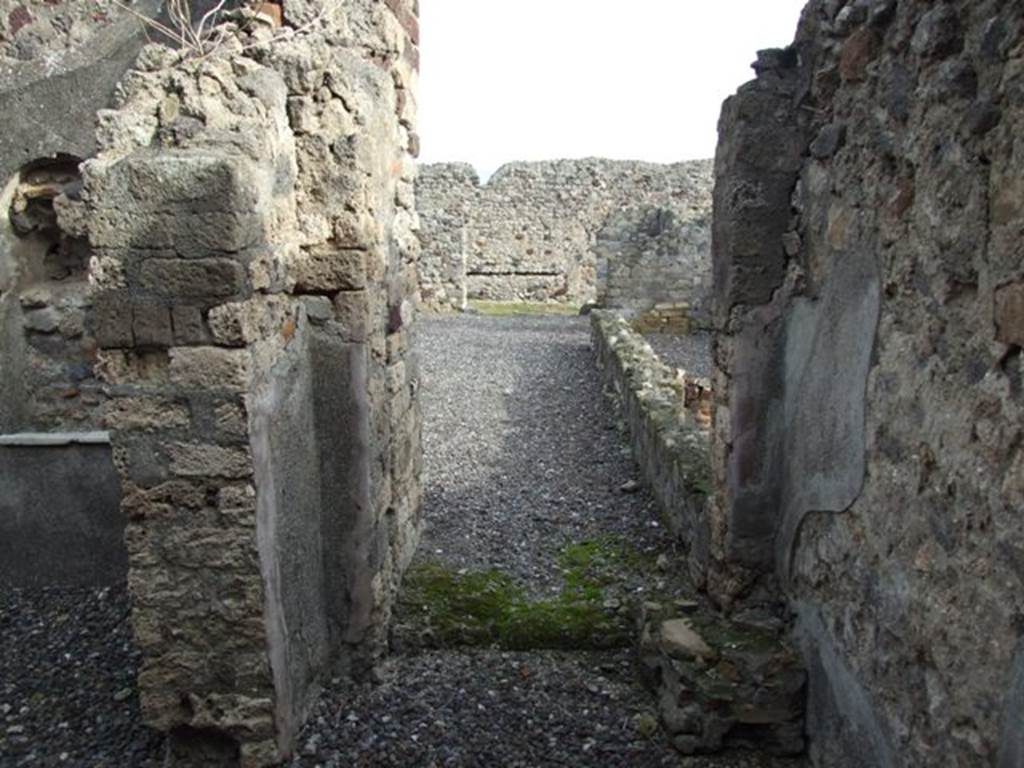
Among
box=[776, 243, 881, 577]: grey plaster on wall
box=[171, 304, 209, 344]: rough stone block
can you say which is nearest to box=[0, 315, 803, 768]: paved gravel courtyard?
box=[776, 243, 881, 577]: grey plaster on wall

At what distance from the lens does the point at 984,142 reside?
188 cm

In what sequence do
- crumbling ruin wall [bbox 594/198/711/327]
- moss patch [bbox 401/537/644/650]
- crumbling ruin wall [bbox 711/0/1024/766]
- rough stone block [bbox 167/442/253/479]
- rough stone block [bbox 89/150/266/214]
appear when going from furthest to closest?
crumbling ruin wall [bbox 594/198/711/327] → moss patch [bbox 401/537/644/650] → rough stone block [bbox 167/442/253/479] → rough stone block [bbox 89/150/266/214] → crumbling ruin wall [bbox 711/0/1024/766]

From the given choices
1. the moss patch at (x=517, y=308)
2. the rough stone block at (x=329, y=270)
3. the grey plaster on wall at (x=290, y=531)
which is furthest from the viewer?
the moss patch at (x=517, y=308)

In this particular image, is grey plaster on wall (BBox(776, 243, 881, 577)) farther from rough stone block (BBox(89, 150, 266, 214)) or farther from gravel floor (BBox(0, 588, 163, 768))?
gravel floor (BBox(0, 588, 163, 768))

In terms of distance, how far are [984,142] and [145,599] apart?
8.97ft

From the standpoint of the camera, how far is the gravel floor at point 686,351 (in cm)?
1091

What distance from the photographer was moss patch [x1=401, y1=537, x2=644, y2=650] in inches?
143

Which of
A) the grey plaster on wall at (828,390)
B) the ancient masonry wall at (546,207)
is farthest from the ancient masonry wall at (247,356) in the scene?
the ancient masonry wall at (546,207)

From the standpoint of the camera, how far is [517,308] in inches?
726

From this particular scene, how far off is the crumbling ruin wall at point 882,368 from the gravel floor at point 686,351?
6.96 metres

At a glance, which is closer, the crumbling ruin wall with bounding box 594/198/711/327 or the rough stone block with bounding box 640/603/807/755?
the rough stone block with bounding box 640/603/807/755

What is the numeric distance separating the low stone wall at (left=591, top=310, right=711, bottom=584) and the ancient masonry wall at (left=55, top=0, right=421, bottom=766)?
5.32 feet

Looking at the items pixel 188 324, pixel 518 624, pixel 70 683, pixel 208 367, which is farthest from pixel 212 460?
pixel 518 624

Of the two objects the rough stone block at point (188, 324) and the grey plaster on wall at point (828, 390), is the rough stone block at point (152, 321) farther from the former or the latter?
the grey plaster on wall at point (828, 390)
